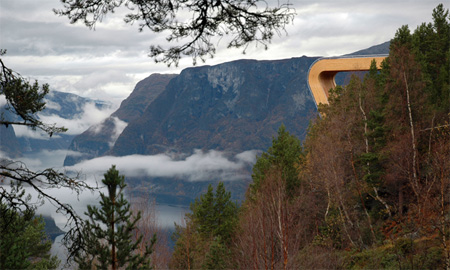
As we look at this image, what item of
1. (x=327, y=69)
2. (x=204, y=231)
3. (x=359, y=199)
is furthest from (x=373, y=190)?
(x=204, y=231)

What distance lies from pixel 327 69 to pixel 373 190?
1229cm

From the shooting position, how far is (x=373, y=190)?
22.5 metres

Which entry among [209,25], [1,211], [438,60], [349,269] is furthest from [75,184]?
[438,60]

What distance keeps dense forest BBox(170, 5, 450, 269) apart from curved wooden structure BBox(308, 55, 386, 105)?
0.89 metres

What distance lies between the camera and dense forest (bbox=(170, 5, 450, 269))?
1552 centimetres

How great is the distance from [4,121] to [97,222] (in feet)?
8.70

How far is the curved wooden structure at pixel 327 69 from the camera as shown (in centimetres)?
2969

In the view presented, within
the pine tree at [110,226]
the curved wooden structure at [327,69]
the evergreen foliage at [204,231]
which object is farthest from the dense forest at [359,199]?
the curved wooden structure at [327,69]

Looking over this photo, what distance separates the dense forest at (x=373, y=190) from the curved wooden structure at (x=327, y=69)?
0.89m

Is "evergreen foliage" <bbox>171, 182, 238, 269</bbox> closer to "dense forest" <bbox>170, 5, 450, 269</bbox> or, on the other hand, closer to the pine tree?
"dense forest" <bbox>170, 5, 450, 269</bbox>

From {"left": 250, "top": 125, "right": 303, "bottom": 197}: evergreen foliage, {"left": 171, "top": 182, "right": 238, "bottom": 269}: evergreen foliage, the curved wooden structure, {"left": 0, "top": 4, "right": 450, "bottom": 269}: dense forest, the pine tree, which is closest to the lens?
the pine tree

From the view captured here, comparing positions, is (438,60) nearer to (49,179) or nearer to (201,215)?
(201,215)

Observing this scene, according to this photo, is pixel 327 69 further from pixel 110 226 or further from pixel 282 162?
pixel 110 226

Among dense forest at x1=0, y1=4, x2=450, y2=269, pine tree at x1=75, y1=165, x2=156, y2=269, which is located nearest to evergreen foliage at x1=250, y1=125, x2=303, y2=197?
dense forest at x1=0, y1=4, x2=450, y2=269
